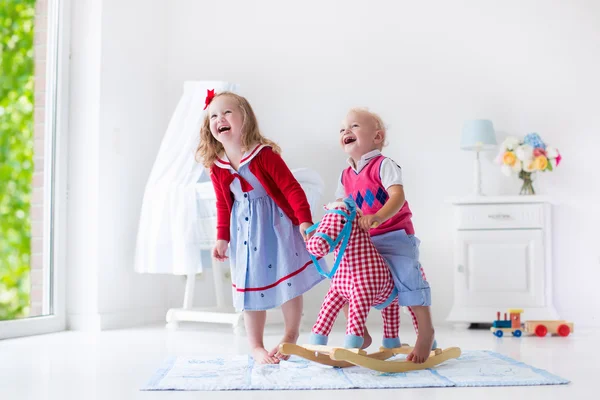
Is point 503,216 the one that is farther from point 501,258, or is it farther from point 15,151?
point 15,151

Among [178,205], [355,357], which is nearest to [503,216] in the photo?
[178,205]

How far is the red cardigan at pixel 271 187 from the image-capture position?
7.57 feet

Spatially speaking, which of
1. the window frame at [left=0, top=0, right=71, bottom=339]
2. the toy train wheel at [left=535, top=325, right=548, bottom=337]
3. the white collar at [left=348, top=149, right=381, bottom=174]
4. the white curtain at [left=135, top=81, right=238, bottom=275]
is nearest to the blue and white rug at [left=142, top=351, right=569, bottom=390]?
the white collar at [left=348, top=149, right=381, bottom=174]

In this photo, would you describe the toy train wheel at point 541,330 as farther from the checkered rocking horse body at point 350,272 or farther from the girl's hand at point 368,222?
the girl's hand at point 368,222

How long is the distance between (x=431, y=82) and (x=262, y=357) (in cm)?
250

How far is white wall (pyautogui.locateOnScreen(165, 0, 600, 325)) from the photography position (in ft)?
13.6

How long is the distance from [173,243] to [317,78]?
145 cm

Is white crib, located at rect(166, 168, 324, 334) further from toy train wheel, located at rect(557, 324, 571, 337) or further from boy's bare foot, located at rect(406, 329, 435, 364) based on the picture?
boy's bare foot, located at rect(406, 329, 435, 364)

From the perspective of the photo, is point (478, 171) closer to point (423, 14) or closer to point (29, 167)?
point (423, 14)

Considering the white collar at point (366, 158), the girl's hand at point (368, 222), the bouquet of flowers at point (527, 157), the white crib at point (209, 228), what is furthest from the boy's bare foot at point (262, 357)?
the bouquet of flowers at point (527, 157)

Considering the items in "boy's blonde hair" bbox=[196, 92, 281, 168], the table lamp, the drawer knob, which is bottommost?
the drawer knob

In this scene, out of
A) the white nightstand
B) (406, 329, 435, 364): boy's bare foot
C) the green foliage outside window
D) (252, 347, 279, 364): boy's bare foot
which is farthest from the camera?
the white nightstand

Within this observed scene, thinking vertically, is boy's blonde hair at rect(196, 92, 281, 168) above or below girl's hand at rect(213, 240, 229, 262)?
above

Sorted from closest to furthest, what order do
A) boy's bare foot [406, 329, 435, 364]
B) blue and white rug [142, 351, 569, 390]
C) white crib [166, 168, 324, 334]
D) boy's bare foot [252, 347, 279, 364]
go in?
blue and white rug [142, 351, 569, 390], boy's bare foot [406, 329, 435, 364], boy's bare foot [252, 347, 279, 364], white crib [166, 168, 324, 334]
